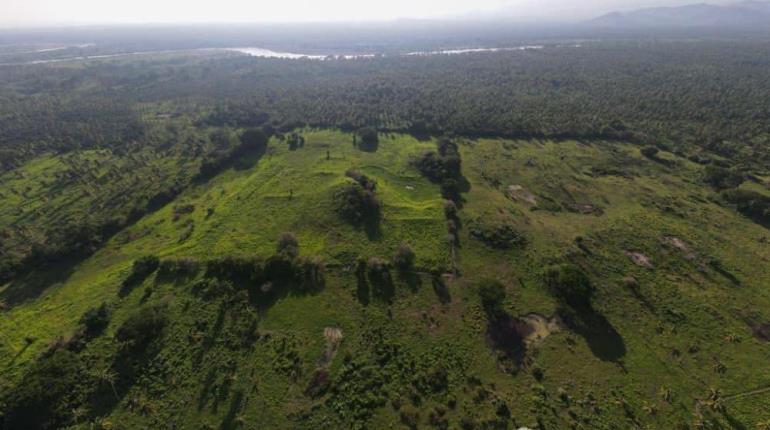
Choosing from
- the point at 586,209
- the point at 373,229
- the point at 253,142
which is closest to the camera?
the point at 373,229

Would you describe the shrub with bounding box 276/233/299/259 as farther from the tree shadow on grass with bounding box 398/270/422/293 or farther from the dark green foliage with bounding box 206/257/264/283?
the tree shadow on grass with bounding box 398/270/422/293

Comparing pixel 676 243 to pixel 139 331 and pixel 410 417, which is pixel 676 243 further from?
pixel 139 331

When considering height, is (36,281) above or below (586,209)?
below

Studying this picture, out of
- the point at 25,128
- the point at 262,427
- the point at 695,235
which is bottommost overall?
the point at 262,427

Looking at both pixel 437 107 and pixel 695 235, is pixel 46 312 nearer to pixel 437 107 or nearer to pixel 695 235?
pixel 695 235

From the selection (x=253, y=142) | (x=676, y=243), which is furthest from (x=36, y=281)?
(x=676, y=243)

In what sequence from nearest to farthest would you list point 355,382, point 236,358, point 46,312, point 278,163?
point 355,382
point 236,358
point 46,312
point 278,163


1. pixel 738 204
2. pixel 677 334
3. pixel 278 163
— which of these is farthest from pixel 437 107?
pixel 677 334
